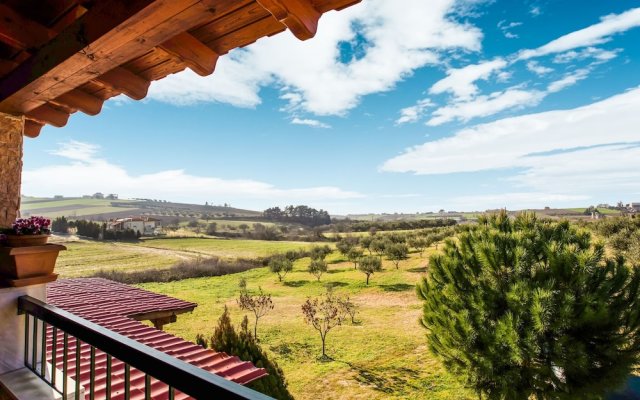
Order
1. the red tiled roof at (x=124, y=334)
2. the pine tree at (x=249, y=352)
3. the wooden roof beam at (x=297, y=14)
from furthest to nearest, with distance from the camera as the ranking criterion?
the pine tree at (x=249, y=352) < the red tiled roof at (x=124, y=334) < the wooden roof beam at (x=297, y=14)

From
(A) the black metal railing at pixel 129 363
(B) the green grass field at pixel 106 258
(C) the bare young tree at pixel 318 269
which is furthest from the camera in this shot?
(C) the bare young tree at pixel 318 269

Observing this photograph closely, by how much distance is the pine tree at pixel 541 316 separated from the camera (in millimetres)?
6676

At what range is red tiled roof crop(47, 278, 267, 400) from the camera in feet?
8.98

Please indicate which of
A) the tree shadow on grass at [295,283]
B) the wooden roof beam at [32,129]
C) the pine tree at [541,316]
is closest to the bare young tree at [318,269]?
the tree shadow on grass at [295,283]

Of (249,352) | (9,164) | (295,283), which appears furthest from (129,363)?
(295,283)

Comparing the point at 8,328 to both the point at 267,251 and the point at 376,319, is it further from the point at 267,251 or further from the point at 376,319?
the point at 267,251

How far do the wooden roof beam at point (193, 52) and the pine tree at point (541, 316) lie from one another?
7.50 m

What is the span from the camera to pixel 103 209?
2071 inches

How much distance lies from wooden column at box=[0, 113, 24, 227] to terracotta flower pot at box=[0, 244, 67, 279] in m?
0.76

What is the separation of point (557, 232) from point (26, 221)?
926 centimetres

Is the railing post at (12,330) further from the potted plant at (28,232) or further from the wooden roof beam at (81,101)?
the wooden roof beam at (81,101)

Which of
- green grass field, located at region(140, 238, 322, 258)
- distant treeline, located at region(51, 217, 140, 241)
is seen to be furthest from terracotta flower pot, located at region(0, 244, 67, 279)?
distant treeline, located at region(51, 217, 140, 241)

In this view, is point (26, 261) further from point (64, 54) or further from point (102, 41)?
point (102, 41)

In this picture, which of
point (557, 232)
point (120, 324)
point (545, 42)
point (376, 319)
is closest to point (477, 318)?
point (557, 232)
